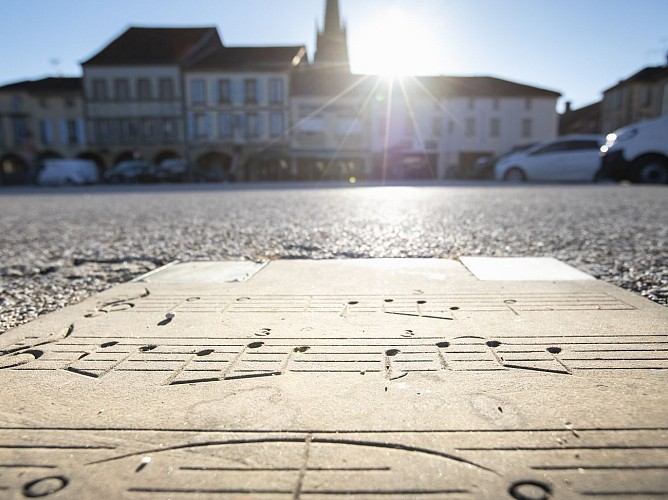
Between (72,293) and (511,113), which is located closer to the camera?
(72,293)

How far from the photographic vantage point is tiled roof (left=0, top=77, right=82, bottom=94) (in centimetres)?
4003

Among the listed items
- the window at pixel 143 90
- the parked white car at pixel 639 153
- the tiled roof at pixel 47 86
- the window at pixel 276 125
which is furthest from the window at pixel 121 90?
the parked white car at pixel 639 153

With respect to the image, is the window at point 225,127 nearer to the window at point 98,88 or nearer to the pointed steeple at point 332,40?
the window at point 98,88

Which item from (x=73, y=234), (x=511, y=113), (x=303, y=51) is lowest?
(x=73, y=234)

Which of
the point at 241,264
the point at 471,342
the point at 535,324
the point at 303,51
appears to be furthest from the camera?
the point at 303,51

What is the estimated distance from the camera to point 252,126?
38.9m

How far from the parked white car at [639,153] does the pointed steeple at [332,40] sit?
44.0m

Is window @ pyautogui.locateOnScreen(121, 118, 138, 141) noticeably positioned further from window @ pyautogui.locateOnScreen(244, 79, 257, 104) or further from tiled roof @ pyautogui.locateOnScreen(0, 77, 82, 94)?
window @ pyautogui.locateOnScreen(244, 79, 257, 104)

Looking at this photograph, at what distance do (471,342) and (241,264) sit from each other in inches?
86.7

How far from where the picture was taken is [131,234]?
5828mm

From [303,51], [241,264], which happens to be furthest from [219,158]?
[241,264]

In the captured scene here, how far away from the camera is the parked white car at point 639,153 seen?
1155cm

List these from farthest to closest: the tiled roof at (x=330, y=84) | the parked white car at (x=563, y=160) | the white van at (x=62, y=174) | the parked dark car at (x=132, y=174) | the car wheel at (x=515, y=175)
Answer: the tiled roof at (x=330, y=84), the parked dark car at (x=132, y=174), the white van at (x=62, y=174), the car wheel at (x=515, y=175), the parked white car at (x=563, y=160)

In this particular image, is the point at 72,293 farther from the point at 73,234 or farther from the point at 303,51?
the point at 303,51
